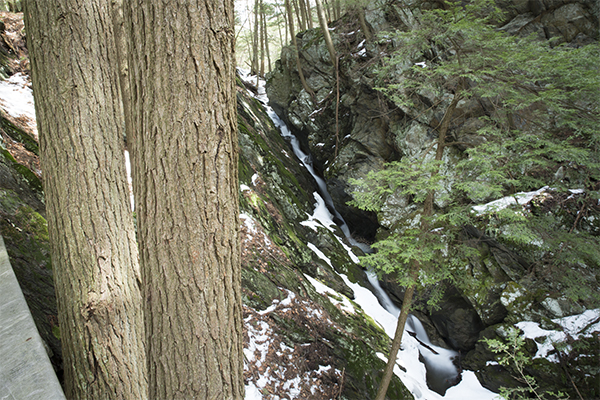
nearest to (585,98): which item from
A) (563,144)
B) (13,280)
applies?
(563,144)

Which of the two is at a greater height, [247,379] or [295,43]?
[295,43]

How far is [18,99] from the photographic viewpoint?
5.12m

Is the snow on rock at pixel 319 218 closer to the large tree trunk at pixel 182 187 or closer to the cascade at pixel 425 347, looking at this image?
the cascade at pixel 425 347

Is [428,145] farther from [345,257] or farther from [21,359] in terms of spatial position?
[21,359]

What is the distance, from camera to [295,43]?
13875 millimetres

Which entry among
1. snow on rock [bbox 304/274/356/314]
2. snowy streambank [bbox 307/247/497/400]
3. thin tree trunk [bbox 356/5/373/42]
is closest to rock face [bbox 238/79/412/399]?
snow on rock [bbox 304/274/356/314]

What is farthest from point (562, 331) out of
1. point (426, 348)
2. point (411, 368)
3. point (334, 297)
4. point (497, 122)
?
point (497, 122)

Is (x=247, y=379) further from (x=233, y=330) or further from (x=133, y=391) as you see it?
(x=233, y=330)

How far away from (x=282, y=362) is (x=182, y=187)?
4248mm

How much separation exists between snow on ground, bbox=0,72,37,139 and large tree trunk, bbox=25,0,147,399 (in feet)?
10.1

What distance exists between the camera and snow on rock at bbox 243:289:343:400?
14.0 feet

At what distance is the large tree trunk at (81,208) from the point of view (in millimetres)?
2141

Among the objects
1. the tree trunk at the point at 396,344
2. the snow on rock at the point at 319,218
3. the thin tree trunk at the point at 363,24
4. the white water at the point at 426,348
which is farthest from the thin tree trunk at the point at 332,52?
the tree trunk at the point at 396,344

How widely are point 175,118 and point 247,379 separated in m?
3.92
